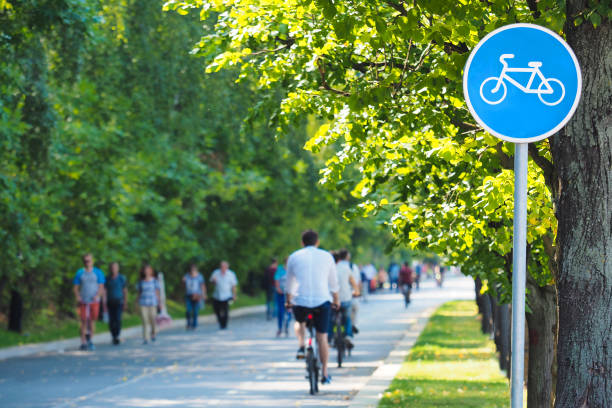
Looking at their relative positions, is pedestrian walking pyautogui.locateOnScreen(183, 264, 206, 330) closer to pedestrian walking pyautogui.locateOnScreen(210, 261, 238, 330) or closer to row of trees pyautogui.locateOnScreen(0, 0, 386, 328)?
pedestrian walking pyautogui.locateOnScreen(210, 261, 238, 330)

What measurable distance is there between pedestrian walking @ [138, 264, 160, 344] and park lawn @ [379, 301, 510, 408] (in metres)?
5.66

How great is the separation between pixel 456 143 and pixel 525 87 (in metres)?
1.86

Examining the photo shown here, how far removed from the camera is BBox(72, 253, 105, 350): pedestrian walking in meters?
20.4

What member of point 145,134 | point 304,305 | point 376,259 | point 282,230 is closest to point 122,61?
point 145,134

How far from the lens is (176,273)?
37625 millimetres

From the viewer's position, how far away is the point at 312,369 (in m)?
12.3

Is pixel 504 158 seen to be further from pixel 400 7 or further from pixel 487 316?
pixel 487 316

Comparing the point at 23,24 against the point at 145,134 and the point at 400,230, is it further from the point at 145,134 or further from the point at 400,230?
the point at 145,134

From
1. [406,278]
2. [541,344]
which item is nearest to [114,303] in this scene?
[541,344]

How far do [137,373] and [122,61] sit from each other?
28.1 ft

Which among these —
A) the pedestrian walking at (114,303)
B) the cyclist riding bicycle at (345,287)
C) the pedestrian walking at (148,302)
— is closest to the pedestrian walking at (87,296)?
the pedestrian walking at (114,303)

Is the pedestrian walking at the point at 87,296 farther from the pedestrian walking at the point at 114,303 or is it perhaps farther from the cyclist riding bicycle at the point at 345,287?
the cyclist riding bicycle at the point at 345,287

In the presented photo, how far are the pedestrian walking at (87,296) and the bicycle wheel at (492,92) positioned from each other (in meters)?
16.1

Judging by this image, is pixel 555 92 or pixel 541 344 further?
pixel 541 344
